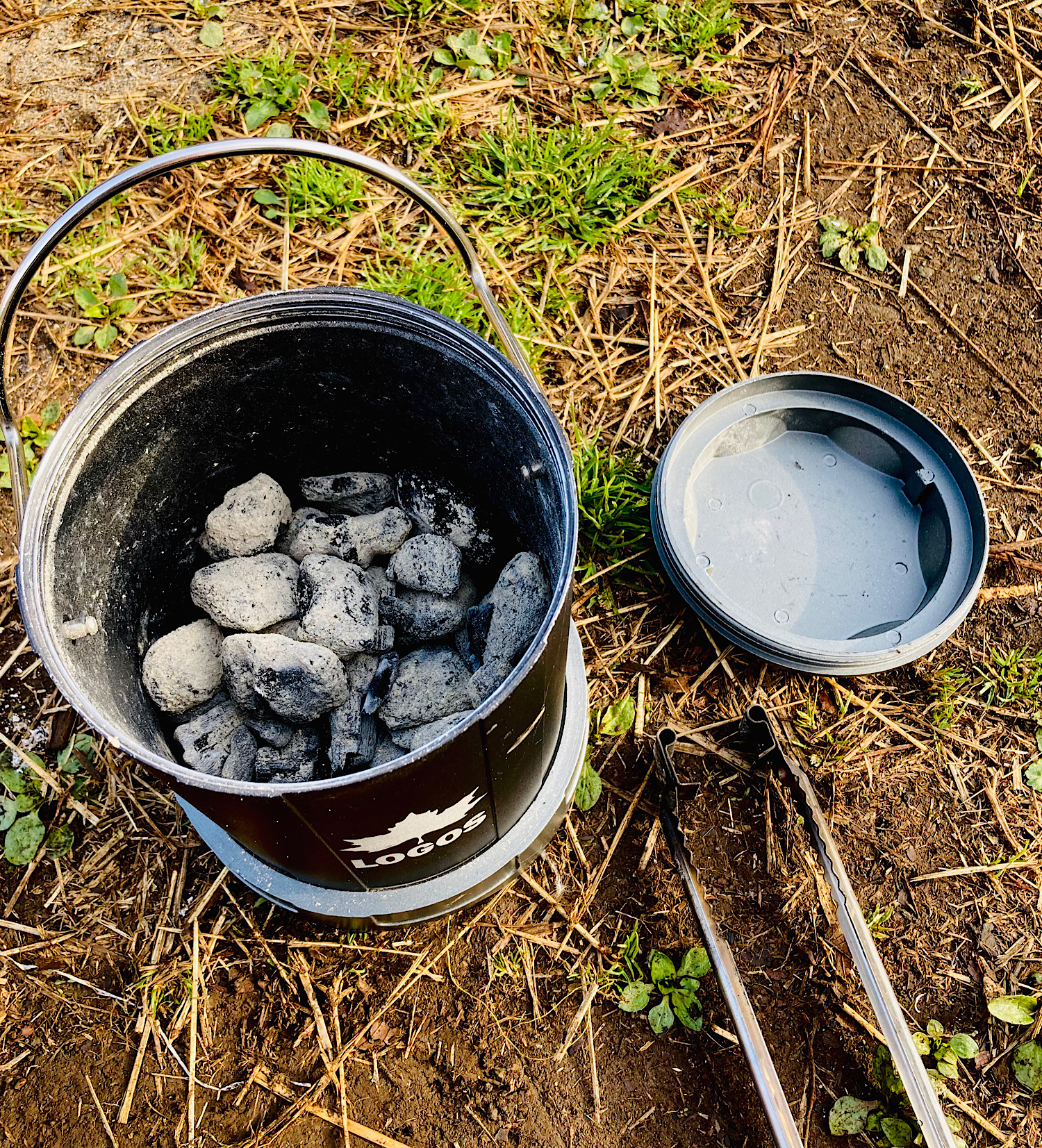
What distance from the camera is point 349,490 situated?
1757 mm

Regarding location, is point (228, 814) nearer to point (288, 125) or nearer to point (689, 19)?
point (288, 125)

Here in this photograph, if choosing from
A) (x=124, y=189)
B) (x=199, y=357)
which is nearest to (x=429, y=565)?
(x=199, y=357)

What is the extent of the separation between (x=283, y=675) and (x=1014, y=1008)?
4.71 ft

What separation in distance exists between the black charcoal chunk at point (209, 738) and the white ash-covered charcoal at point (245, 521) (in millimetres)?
307

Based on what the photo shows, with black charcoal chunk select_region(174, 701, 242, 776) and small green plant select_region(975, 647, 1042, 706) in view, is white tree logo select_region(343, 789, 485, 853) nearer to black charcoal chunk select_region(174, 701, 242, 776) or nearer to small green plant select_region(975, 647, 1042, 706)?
black charcoal chunk select_region(174, 701, 242, 776)

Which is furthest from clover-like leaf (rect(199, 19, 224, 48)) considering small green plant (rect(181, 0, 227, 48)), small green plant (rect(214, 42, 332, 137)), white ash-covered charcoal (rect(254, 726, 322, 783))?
white ash-covered charcoal (rect(254, 726, 322, 783))

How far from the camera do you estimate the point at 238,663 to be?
4.66 ft

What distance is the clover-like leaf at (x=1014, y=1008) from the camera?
1.57m

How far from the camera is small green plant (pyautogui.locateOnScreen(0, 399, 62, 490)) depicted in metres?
1.97

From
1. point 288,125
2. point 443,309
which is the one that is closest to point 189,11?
point 288,125

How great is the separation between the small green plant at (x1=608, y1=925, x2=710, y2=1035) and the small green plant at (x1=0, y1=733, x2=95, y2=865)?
1093 millimetres

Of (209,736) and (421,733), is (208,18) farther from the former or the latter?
(421,733)

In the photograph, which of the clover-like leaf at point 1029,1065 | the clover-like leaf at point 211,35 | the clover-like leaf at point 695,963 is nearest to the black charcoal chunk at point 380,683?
the clover-like leaf at point 695,963

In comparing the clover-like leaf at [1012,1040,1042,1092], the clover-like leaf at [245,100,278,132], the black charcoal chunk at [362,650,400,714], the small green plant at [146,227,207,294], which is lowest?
the clover-like leaf at [1012,1040,1042,1092]
